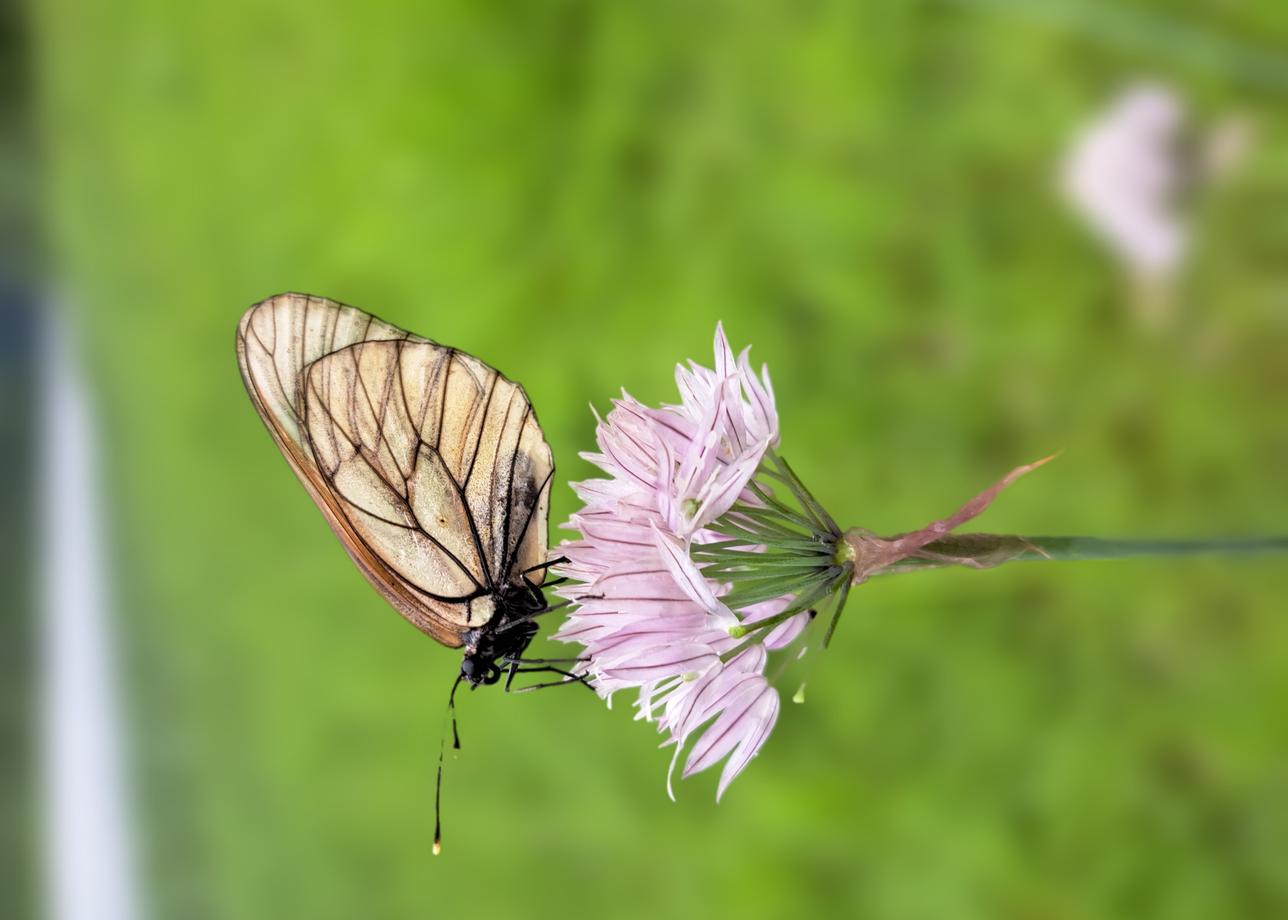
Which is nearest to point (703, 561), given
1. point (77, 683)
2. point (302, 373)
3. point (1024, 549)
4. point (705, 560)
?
point (705, 560)

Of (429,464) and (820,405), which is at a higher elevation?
(820,405)

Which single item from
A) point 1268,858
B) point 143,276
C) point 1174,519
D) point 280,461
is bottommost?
point 1268,858

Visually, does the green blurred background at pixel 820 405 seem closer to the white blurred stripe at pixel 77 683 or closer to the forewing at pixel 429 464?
the forewing at pixel 429 464

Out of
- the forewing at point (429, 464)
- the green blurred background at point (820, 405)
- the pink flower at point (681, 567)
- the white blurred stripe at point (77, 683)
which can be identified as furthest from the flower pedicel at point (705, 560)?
the white blurred stripe at point (77, 683)

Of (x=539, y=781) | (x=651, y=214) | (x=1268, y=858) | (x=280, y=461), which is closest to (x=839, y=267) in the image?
(x=651, y=214)

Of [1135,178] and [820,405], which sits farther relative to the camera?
[820,405]

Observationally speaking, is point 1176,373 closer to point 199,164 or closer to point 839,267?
point 839,267

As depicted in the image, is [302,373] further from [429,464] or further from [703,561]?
[703,561]
